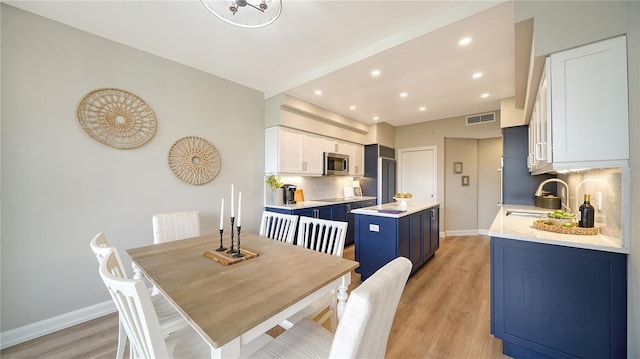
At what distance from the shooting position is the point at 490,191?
5246 mm

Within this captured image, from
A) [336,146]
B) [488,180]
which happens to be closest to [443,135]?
[488,180]

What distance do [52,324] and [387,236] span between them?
3.32m

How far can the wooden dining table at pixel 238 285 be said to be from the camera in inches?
34.6

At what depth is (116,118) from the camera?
93.7 inches

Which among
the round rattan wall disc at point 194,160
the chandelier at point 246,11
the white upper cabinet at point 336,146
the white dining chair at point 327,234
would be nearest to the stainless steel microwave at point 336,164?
the white upper cabinet at point 336,146

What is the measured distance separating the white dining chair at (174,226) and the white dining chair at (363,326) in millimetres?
1633

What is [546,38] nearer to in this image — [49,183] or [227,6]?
[227,6]

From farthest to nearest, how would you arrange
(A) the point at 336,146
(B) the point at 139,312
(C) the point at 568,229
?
(A) the point at 336,146 < (C) the point at 568,229 < (B) the point at 139,312

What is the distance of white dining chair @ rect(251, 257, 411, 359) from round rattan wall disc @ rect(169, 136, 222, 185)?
2.44m

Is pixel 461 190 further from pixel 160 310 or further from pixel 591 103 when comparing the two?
pixel 160 310

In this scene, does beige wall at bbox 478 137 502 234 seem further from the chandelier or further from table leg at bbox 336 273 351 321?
the chandelier

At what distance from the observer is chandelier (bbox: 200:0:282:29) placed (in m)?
1.50

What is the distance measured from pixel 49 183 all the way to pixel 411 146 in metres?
5.95

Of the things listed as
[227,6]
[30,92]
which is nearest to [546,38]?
[227,6]
